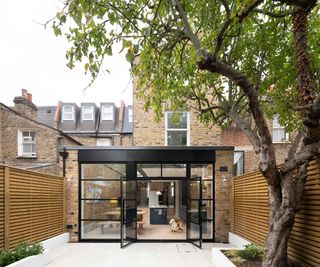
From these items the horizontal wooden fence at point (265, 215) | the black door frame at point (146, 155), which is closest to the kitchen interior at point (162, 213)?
the black door frame at point (146, 155)

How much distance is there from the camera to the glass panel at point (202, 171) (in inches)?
396

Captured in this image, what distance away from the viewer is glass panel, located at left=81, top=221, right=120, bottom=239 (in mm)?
9773

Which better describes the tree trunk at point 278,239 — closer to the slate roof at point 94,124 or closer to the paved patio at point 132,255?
the paved patio at point 132,255

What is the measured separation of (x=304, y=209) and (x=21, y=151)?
48.9ft

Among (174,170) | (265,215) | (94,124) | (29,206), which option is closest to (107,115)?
(94,124)

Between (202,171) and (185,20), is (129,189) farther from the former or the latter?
(185,20)

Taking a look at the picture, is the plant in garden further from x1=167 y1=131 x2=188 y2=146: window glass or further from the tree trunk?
x1=167 y1=131 x2=188 y2=146: window glass

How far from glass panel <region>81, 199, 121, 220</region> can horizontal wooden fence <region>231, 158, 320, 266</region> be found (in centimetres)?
403

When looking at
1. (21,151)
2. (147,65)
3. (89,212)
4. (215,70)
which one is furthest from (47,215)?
(21,151)

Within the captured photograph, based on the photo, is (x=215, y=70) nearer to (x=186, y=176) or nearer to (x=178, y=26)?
(x=178, y=26)

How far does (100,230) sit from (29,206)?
3.40 meters

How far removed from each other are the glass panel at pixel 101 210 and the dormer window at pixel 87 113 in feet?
41.6

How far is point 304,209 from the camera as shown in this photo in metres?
4.69

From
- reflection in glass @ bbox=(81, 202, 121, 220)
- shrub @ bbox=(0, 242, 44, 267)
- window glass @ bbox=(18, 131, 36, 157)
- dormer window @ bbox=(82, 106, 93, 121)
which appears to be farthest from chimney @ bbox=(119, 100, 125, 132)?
shrub @ bbox=(0, 242, 44, 267)
